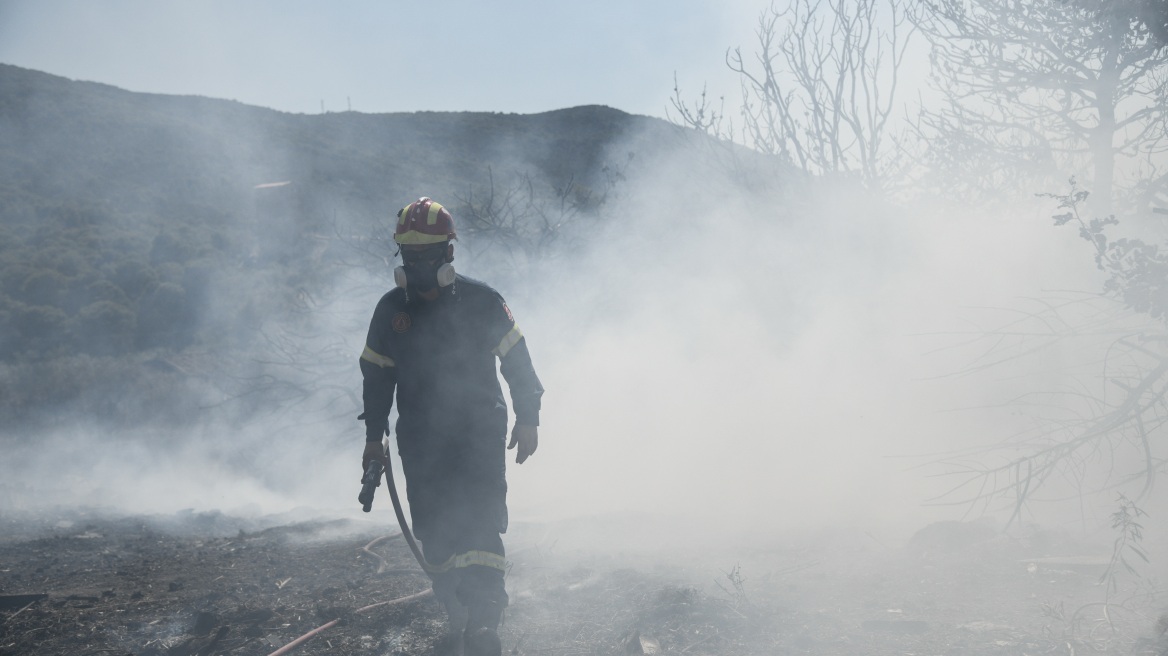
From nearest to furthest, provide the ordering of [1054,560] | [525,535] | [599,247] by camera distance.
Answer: [1054,560] → [525,535] → [599,247]

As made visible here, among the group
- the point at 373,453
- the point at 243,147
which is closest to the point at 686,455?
the point at 373,453

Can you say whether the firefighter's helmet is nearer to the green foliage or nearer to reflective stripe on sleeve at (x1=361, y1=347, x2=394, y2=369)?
reflective stripe on sleeve at (x1=361, y1=347, x2=394, y2=369)

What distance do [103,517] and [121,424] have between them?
24.1 feet

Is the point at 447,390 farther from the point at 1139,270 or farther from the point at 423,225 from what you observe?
the point at 1139,270

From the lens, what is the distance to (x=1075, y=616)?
11.1ft

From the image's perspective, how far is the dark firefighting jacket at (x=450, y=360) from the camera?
11.0 feet

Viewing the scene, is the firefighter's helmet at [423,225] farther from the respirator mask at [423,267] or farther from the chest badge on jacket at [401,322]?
the chest badge on jacket at [401,322]

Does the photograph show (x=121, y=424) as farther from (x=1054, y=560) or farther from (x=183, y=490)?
(x=1054, y=560)

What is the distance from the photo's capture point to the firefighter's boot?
120 inches

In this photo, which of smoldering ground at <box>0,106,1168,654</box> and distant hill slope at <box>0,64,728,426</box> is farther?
distant hill slope at <box>0,64,728,426</box>

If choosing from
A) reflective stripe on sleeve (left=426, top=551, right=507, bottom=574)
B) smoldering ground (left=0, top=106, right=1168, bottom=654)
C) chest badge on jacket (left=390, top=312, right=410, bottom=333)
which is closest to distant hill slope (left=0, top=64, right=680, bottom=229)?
smoldering ground (left=0, top=106, right=1168, bottom=654)

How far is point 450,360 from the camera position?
133 inches

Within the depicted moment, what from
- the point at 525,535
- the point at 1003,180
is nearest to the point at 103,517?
the point at 525,535

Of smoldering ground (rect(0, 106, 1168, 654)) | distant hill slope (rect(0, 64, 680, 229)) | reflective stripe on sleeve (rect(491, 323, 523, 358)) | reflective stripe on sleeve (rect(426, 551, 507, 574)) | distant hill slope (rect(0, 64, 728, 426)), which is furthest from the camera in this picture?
distant hill slope (rect(0, 64, 680, 229))
